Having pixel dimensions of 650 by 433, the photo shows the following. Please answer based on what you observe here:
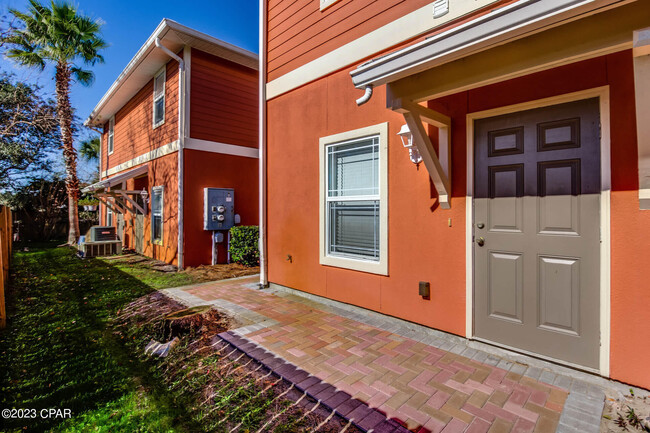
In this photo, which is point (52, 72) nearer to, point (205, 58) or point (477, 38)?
point (205, 58)

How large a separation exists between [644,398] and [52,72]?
15.4 meters

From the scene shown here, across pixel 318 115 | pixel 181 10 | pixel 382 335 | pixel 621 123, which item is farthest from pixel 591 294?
pixel 181 10

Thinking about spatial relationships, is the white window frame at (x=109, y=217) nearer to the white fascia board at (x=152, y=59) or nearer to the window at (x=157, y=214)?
the white fascia board at (x=152, y=59)

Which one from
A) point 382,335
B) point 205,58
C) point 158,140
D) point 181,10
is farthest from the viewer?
point 181,10

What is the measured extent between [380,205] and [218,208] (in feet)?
16.6

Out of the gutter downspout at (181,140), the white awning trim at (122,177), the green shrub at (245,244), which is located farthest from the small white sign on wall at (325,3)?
the white awning trim at (122,177)

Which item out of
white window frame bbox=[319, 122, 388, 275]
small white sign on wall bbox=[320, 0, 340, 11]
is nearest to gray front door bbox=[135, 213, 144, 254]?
white window frame bbox=[319, 122, 388, 275]

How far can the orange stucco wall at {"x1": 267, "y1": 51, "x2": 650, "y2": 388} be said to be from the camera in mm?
2141

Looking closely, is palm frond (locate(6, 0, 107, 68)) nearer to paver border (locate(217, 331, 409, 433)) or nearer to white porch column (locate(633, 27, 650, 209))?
paver border (locate(217, 331, 409, 433))

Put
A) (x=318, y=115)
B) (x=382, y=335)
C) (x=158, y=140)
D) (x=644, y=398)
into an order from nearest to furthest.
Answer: (x=644, y=398) < (x=382, y=335) < (x=318, y=115) < (x=158, y=140)

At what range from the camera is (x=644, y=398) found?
206cm

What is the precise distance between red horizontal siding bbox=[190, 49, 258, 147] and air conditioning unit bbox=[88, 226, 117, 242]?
4751mm

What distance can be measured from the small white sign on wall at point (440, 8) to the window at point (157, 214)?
746 centimetres

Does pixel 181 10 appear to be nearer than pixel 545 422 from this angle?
No
